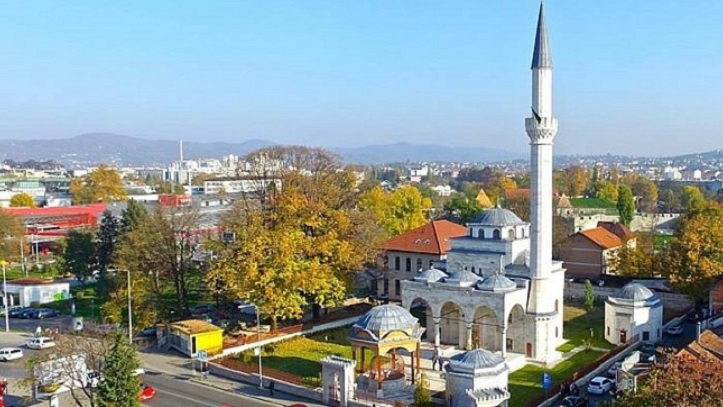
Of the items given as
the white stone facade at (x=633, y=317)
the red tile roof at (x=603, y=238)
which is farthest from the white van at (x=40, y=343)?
the red tile roof at (x=603, y=238)

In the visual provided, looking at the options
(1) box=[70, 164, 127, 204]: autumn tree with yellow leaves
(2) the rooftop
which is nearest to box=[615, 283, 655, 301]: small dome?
(2) the rooftop

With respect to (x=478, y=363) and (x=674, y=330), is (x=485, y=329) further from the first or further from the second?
(x=674, y=330)

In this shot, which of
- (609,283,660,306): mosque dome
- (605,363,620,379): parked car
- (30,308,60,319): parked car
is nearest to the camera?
(605,363,620,379): parked car

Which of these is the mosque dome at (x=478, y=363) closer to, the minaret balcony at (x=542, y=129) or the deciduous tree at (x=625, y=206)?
the minaret balcony at (x=542, y=129)

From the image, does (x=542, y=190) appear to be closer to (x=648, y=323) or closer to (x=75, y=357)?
(x=648, y=323)

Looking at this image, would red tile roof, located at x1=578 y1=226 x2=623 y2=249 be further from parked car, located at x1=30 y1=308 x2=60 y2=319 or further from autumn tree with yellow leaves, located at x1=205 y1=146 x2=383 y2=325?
parked car, located at x1=30 y1=308 x2=60 y2=319
